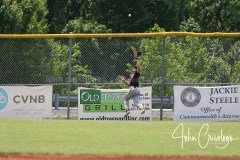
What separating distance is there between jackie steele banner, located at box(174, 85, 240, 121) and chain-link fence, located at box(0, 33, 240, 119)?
34.8 inches

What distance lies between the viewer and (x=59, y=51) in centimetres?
2512

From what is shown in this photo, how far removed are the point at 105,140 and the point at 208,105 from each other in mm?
8247

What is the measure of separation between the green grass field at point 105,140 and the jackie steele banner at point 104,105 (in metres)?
3.71

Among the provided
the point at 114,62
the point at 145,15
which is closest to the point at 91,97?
the point at 114,62

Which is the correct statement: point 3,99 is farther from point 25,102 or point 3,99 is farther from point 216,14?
point 216,14

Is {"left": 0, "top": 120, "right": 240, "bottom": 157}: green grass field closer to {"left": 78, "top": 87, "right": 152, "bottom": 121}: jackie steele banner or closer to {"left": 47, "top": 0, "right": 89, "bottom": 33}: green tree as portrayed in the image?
{"left": 78, "top": 87, "right": 152, "bottom": 121}: jackie steele banner

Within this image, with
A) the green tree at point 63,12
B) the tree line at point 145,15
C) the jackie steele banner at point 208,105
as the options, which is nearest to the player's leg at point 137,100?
the jackie steele banner at point 208,105

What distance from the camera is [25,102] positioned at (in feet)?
77.8

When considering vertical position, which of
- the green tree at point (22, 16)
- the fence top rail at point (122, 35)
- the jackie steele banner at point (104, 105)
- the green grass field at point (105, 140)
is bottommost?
the green grass field at point (105, 140)

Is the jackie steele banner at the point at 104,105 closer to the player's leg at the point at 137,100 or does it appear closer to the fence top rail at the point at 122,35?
the player's leg at the point at 137,100

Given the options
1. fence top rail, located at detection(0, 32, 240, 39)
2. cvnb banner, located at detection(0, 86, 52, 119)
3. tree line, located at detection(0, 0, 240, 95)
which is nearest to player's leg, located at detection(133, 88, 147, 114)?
tree line, located at detection(0, 0, 240, 95)

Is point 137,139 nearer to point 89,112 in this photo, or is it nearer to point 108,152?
point 108,152

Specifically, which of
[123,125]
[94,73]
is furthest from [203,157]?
[94,73]

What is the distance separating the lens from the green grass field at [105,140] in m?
13.9
